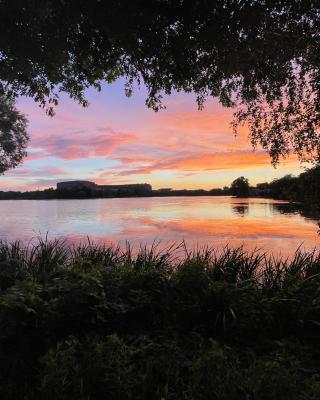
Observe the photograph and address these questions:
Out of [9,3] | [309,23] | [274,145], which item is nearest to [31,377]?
[9,3]

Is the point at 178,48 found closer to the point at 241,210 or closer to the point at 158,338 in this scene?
the point at 158,338

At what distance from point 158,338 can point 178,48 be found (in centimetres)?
488

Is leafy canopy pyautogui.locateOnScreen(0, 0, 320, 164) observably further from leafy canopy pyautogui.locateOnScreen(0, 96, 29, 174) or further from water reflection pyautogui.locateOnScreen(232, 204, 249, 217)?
water reflection pyautogui.locateOnScreen(232, 204, 249, 217)

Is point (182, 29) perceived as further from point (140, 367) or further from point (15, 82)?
point (140, 367)

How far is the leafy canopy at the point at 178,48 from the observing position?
6.45 m

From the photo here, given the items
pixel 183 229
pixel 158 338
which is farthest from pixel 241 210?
pixel 158 338

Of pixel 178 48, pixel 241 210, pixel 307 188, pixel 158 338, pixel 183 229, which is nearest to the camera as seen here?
pixel 158 338

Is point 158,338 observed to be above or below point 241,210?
above

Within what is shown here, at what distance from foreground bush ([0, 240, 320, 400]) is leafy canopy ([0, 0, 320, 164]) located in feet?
12.3

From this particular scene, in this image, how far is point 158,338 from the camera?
523cm

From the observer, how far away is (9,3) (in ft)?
20.3

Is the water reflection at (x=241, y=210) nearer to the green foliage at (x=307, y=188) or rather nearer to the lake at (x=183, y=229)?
the lake at (x=183, y=229)

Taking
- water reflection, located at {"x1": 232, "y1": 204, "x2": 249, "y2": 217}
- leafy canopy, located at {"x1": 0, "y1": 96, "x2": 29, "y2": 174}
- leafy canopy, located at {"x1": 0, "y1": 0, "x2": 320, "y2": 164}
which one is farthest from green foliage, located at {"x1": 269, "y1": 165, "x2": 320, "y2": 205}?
water reflection, located at {"x1": 232, "y1": 204, "x2": 249, "y2": 217}

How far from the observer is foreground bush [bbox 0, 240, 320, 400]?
3.90 m
